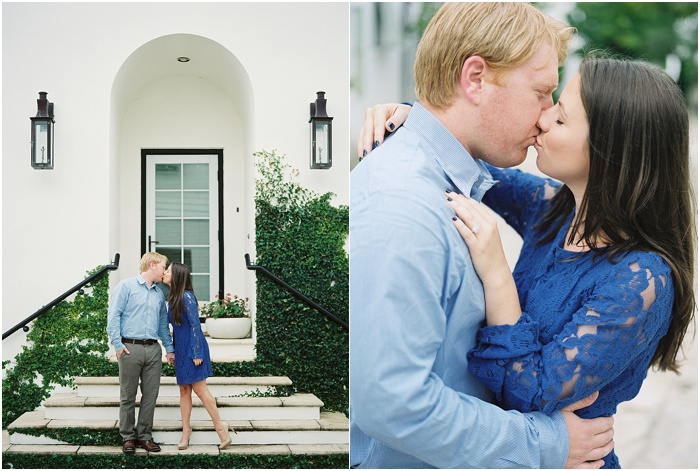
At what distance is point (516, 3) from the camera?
1.29 metres

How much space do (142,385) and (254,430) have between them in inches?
23.5

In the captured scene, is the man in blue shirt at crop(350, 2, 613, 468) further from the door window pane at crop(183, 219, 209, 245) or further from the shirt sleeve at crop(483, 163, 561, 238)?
the door window pane at crop(183, 219, 209, 245)

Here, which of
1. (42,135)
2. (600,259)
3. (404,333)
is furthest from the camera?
(42,135)

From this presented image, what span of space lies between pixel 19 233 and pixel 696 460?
305 centimetres

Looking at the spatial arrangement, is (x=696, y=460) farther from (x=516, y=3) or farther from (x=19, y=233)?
(x=19, y=233)

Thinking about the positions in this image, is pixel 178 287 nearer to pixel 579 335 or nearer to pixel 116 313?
pixel 116 313

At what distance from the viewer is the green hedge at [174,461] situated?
3119mm

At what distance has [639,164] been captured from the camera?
1.40 metres

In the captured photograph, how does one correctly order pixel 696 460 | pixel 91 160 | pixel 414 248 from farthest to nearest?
pixel 91 160 → pixel 696 460 → pixel 414 248

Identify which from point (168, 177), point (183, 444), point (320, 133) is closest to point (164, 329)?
point (183, 444)

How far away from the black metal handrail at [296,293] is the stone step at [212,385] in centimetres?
41

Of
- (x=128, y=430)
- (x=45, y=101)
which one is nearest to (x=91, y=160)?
(x=45, y=101)

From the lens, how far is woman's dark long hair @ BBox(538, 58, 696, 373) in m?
1.39

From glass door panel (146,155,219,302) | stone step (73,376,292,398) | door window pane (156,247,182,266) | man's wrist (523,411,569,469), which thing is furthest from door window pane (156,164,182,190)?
man's wrist (523,411,569,469)
